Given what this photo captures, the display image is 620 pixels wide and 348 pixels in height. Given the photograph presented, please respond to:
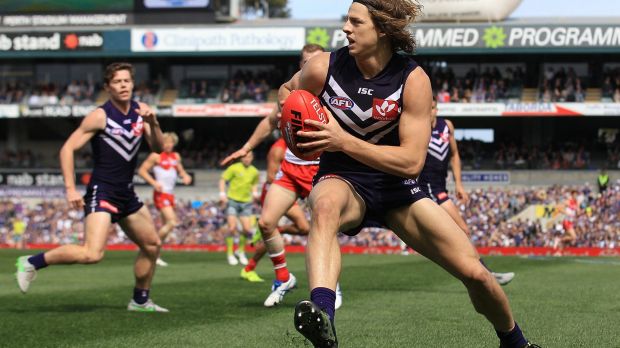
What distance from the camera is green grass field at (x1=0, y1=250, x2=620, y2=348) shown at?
7617mm

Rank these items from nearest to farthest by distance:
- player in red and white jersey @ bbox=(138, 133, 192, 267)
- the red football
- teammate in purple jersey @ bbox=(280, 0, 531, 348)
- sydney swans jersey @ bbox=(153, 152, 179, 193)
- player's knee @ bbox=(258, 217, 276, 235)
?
the red football
teammate in purple jersey @ bbox=(280, 0, 531, 348)
player's knee @ bbox=(258, 217, 276, 235)
player in red and white jersey @ bbox=(138, 133, 192, 267)
sydney swans jersey @ bbox=(153, 152, 179, 193)

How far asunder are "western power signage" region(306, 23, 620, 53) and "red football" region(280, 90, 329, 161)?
1373 inches

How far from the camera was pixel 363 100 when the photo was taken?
5977 mm

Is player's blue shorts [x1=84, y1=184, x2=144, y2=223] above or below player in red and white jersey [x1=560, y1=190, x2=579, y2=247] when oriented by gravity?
above

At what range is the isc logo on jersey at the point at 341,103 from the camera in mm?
6000

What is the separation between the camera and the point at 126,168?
33.1ft

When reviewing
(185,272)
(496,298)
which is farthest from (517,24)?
(496,298)

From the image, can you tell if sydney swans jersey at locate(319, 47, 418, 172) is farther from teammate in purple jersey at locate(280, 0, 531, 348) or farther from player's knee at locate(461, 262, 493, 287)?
player's knee at locate(461, 262, 493, 287)

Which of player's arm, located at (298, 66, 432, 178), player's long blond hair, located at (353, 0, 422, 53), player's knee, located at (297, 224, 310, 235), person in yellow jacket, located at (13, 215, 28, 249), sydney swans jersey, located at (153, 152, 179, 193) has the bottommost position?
person in yellow jacket, located at (13, 215, 28, 249)

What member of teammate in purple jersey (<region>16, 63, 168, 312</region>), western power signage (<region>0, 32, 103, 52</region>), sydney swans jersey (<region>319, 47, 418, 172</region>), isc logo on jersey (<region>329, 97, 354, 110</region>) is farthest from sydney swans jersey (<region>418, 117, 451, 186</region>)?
western power signage (<region>0, 32, 103, 52</region>)

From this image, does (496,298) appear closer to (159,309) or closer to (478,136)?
(159,309)

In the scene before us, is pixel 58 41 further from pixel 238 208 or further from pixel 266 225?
pixel 266 225

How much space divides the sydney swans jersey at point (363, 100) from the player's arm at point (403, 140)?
0.22ft

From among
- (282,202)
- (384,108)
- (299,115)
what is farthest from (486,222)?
(299,115)
